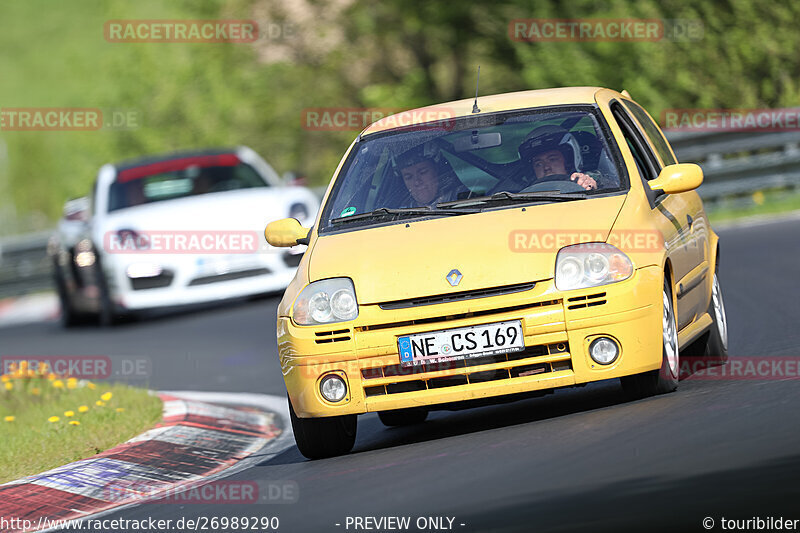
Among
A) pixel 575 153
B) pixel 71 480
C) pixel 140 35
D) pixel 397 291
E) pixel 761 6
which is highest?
pixel 140 35

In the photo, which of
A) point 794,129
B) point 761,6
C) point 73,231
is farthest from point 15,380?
point 761,6

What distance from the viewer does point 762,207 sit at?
19.1 metres

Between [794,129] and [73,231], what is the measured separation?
345 inches

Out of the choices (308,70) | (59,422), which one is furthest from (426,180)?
(308,70)

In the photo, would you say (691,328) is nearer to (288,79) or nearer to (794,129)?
(794,129)

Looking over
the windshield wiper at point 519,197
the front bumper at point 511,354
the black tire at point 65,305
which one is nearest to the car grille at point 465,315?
the front bumper at point 511,354

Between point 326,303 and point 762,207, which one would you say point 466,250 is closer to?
point 326,303

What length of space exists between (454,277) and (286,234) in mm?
1568

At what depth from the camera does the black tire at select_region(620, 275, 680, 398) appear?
22.6ft

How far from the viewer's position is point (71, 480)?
7418 mm

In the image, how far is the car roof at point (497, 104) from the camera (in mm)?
7977

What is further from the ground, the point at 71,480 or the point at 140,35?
the point at 140,35

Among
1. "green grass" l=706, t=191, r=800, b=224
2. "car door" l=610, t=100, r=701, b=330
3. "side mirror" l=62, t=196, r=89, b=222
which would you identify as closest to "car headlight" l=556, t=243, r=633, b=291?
"car door" l=610, t=100, r=701, b=330

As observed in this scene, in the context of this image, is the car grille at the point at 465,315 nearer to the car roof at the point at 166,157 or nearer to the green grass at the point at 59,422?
the green grass at the point at 59,422
